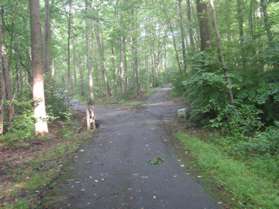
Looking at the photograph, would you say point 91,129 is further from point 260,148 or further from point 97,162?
point 260,148

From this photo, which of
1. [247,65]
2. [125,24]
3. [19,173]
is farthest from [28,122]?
[125,24]

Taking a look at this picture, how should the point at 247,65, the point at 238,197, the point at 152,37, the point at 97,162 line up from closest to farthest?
1. the point at 238,197
2. the point at 97,162
3. the point at 247,65
4. the point at 152,37

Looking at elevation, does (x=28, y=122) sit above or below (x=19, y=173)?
above

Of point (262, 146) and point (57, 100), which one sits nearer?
point (262, 146)

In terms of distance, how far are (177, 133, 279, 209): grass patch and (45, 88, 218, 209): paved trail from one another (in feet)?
1.73

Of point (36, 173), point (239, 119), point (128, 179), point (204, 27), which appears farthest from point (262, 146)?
point (204, 27)

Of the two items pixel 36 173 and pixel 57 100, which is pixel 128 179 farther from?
pixel 57 100

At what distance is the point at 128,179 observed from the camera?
267 inches

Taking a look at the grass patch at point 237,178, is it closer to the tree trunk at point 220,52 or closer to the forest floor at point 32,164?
the tree trunk at point 220,52

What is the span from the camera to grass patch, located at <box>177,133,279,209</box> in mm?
5445

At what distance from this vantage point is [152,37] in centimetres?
3503

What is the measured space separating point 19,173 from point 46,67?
11.7 metres

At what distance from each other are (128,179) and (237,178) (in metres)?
2.27

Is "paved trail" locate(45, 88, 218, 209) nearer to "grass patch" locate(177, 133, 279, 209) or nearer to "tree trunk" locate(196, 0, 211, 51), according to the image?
"grass patch" locate(177, 133, 279, 209)
